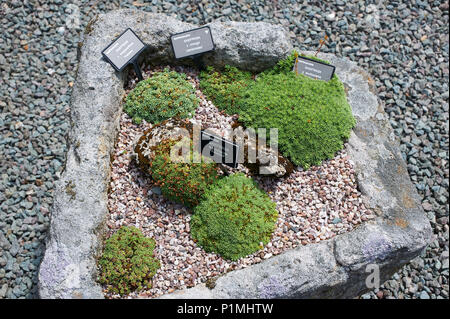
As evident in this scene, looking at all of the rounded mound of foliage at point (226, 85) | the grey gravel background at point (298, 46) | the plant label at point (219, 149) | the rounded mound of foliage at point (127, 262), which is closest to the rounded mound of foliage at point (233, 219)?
the plant label at point (219, 149)

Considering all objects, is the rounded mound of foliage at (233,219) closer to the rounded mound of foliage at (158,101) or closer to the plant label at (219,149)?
the plant label at (219,149)

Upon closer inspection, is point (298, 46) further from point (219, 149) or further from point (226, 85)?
point (219, 149)

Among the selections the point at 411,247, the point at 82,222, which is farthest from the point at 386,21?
the point at 82,222

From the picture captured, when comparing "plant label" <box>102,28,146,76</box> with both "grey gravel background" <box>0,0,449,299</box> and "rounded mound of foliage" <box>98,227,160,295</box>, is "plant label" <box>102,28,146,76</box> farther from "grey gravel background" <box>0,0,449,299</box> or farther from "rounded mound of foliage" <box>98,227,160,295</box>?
"rounded mound of foliage" <box>98,227,160,295</box>

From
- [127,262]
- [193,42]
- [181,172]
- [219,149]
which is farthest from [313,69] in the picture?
[127,262]

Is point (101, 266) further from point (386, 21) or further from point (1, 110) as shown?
point (386, 21)

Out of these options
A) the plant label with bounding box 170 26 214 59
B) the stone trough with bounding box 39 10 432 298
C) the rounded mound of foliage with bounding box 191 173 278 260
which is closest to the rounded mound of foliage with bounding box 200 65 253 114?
the stone trough with bounding box 39 10 432 298
